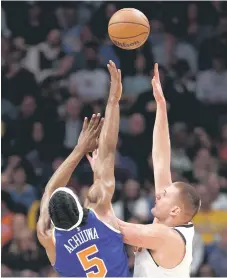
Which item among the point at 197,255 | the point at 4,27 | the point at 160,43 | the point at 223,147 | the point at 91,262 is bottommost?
the point at 197,255

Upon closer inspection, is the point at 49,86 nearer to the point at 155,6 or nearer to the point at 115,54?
the point at 115,54

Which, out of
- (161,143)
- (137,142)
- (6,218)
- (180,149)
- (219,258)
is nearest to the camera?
(161,143)

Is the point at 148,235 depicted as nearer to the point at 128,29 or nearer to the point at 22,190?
the point at 128,29

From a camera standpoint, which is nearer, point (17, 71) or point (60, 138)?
point (60, 138)

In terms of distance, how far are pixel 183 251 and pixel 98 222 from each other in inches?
27.5

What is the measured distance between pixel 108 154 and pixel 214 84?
590cm

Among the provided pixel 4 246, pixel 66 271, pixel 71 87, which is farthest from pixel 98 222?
pixel 71 87

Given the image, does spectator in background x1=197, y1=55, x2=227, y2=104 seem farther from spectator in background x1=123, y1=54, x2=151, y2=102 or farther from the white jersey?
the white jersey

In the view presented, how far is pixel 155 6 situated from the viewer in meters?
11.5

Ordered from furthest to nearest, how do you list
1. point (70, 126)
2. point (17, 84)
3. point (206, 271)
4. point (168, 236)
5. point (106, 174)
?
point (17, 84) → point (70, 126) → point (206, 271) → point (106, 174) → point (168, 236)

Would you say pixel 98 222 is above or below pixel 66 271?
above

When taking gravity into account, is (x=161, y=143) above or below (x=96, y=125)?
below

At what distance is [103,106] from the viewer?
10.4 m

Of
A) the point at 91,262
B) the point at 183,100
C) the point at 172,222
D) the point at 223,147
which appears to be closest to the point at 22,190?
the point at 183,100
